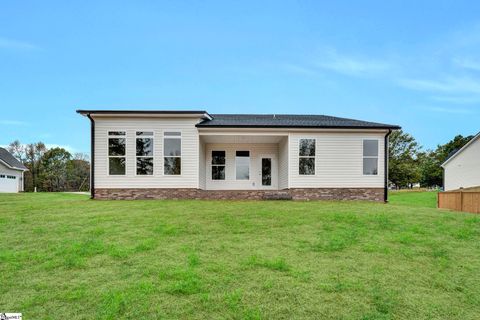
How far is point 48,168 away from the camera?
164 feet

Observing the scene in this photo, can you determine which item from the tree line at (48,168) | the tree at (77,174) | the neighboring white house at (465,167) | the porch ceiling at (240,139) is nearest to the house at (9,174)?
the tree line at (48,168)

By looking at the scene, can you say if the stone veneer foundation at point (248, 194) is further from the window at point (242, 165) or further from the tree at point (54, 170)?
the tree at point (54, 170)

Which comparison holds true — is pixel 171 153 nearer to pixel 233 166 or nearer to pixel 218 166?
pixel 218 166

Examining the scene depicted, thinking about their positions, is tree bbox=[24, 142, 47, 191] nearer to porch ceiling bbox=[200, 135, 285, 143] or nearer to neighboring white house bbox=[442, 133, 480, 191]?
porch ceiling bbox=[200, 135, 285, 143]

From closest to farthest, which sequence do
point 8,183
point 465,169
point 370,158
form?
point 370,158
point 465,169
point 8,183

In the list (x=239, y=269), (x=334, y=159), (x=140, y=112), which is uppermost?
(x=140, y=112)

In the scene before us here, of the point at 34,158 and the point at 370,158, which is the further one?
the point at 34,158

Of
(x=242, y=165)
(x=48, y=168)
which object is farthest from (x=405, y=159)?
(x=48, y=168)

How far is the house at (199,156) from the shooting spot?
49.9 feet

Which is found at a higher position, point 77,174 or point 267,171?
point 267,171

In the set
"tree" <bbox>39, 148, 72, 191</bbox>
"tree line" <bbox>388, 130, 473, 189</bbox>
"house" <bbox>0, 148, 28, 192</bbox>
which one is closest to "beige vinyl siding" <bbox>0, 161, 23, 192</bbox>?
"house" <bbox>0, 148, 28, 192</bbox>

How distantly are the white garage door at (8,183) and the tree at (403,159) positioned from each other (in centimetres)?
4404

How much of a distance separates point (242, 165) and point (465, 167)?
75.4ft

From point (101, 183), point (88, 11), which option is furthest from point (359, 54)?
point (101, 183)
